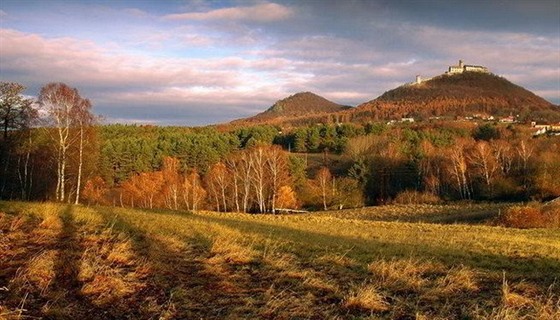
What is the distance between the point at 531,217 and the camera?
37.7m

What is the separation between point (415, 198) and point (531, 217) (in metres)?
39.2

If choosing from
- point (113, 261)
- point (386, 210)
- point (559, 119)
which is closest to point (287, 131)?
point (386, 210)

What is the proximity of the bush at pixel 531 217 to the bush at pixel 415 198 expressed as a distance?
34.3 metres

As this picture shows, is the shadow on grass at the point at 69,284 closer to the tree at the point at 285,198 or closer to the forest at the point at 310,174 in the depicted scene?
the forest at the point at 310,174

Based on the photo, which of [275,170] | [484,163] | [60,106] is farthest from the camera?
[484,163]

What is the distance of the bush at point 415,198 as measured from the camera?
247ft

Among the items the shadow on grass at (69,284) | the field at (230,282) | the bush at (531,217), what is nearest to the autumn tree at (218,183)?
the bush at (531,217)

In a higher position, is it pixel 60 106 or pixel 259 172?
pixel 60 106

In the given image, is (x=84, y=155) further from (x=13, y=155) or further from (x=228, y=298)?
(x=228, y=298)

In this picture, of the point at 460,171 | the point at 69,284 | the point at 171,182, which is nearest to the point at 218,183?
the point at 171,182

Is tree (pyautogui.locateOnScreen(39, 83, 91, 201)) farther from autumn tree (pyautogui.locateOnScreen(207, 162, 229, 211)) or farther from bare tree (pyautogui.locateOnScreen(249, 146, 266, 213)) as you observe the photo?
autumn tree (pyautogui.locateOnScreen(207, 162, 229, 211))

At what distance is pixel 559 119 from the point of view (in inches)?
6821

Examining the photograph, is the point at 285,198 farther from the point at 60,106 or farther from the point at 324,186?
the point at 60,106

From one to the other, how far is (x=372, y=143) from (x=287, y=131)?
131 feet
